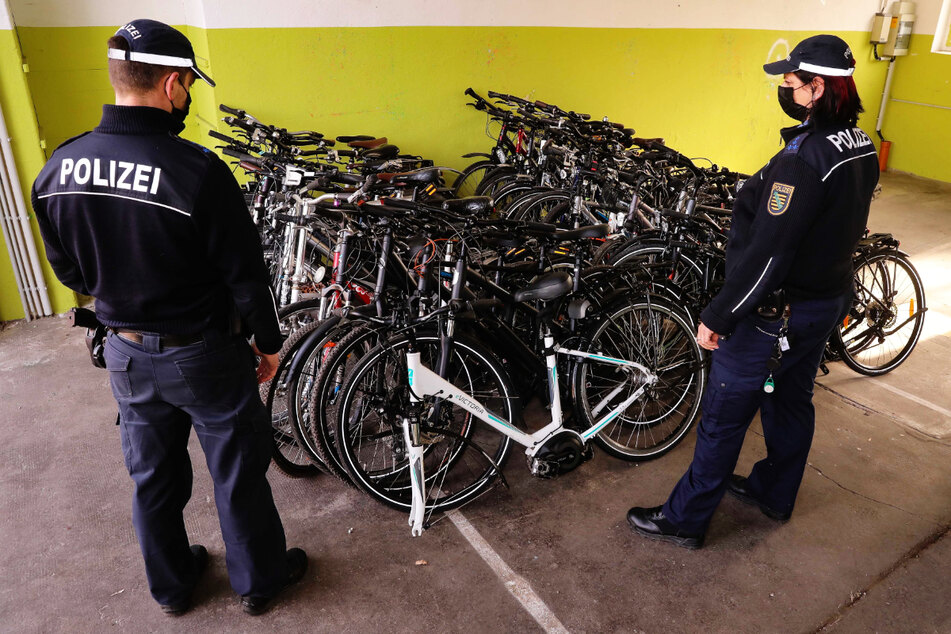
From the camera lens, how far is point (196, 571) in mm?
2375

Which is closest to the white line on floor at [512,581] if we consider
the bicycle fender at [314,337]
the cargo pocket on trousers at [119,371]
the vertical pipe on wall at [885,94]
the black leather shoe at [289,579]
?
the black leather shoe at [289,579]

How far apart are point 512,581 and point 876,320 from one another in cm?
268

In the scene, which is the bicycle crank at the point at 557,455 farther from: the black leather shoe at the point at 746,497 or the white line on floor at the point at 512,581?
the black leather shoe at the point at 746,497

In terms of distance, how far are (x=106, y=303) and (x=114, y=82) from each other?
22.7 inches

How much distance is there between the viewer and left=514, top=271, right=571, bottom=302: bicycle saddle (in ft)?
8.63

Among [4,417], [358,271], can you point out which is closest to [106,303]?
[358,271]

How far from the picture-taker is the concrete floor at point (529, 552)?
229 cm

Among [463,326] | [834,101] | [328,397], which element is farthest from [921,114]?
[328,397]

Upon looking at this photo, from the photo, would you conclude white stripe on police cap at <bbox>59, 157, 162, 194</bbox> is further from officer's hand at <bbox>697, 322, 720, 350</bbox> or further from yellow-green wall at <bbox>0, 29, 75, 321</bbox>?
yellow-green wall at <bbox>0, 29, 75, 321</bbox>

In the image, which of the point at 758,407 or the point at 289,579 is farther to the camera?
the point at 758,407

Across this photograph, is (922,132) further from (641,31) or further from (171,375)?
A: (171,375)

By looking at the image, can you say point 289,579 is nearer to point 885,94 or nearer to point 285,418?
point 285,418

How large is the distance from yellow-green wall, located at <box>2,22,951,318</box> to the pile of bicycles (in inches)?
27.2

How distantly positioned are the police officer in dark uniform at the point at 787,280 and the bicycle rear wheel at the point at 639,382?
519 mm
